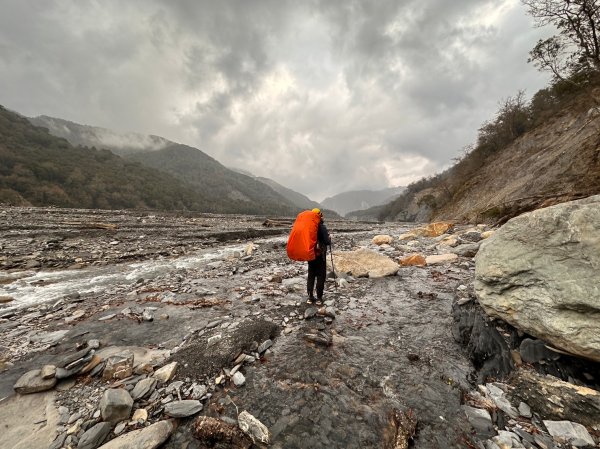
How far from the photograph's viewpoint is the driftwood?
3.16 metres

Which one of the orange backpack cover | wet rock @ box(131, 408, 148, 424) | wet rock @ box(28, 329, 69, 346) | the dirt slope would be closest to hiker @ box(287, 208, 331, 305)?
the orange backpack cover

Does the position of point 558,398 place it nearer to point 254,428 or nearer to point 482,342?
point 482,342

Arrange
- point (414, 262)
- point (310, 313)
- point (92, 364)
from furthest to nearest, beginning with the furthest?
point (414, 262) < point (310, 313) < point (92, 364)

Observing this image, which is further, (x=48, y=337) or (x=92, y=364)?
(x=48, y=337)

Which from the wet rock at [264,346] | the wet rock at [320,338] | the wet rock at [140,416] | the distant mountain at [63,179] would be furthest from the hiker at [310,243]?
the distant mountain at [63,179]

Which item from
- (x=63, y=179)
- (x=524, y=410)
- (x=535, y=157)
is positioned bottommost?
(x=524, y=410)

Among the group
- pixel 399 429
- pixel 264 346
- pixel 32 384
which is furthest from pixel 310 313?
pixel 32 384

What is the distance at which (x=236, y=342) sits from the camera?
507 centimetres

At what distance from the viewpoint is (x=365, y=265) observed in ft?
34.5

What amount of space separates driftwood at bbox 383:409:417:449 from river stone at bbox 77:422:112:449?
352 cm

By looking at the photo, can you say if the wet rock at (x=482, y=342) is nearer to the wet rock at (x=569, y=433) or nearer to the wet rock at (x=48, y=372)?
the wet rock at (x=569, y=433)

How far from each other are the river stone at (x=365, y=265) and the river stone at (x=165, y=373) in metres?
7.00

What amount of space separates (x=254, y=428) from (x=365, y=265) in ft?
26.3

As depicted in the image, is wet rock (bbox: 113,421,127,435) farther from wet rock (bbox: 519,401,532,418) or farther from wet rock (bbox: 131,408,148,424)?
wet rock (bbox: 519,401,532,418)
